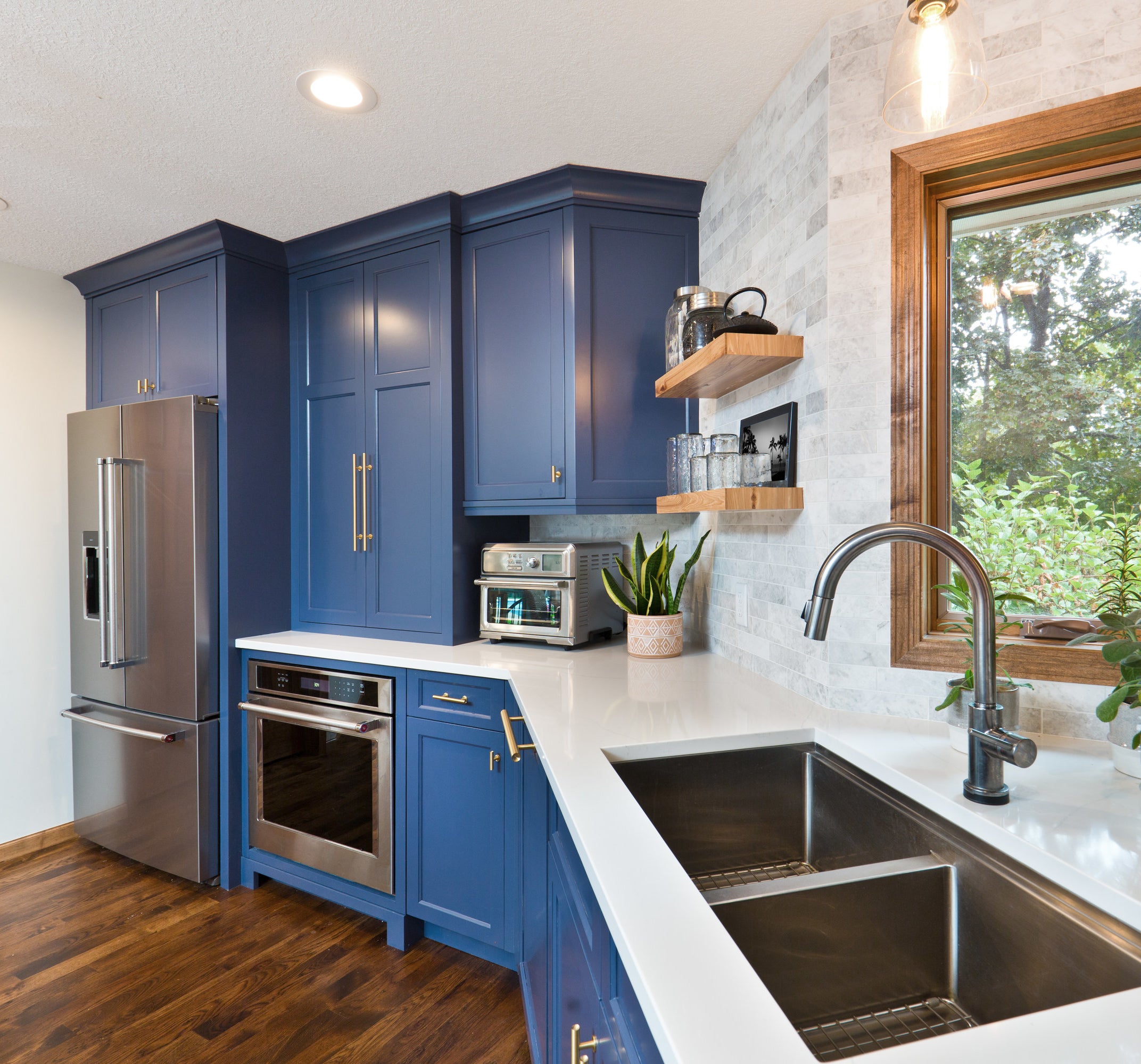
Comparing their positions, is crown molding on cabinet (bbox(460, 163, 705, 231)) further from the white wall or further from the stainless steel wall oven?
the white wall

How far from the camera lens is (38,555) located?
9.43ft

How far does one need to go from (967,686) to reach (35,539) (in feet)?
11.3

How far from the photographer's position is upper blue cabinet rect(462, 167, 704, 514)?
2199 mm

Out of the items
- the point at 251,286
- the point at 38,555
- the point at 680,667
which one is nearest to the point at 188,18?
the point at 251,286

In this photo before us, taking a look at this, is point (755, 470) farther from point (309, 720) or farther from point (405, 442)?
point (309, 720)

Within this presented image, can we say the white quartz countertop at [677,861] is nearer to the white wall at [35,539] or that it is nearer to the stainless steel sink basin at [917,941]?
the stainless steel sink basin at [917,941]

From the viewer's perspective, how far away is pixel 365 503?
8.31 ft

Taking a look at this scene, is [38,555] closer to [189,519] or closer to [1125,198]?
[189,519]

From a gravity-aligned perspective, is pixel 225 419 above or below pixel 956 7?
below

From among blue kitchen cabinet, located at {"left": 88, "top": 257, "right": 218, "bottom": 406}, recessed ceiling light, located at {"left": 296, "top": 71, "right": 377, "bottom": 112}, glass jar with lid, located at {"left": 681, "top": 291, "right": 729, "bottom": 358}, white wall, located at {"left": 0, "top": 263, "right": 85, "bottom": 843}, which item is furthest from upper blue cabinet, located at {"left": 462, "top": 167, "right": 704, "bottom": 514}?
white wall, located at {"left": 0, "top": 263, "right": 85, "bottom": 843}

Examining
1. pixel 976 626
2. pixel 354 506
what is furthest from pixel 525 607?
pixel 976 626

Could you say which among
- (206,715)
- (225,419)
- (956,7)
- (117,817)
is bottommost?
(117,817)

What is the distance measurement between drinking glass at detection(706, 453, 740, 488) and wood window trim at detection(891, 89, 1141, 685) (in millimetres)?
420

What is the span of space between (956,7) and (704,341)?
3.37 ft
